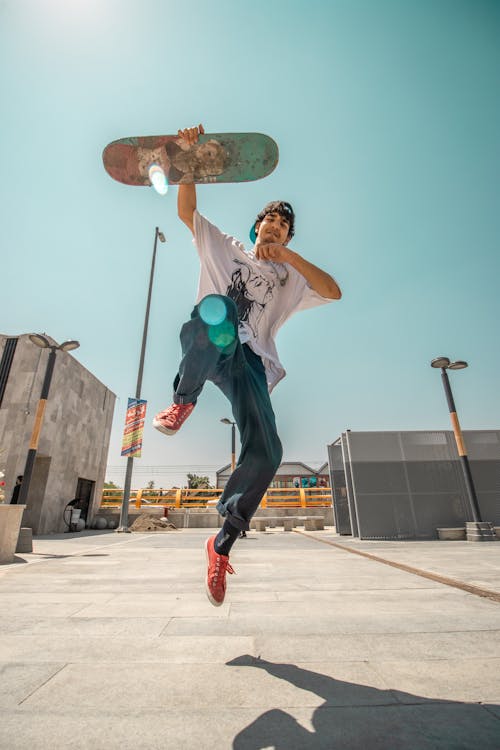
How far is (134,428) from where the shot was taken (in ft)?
48.9

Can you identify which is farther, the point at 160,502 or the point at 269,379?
the point at 160,502

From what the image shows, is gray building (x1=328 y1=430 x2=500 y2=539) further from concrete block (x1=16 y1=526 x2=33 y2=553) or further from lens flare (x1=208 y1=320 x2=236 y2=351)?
lens flare (x1=208 y1=320 x2=236 y2=351)

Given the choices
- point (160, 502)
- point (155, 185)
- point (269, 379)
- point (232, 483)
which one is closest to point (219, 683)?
point (232, 483)

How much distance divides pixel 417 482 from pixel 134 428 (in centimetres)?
1059

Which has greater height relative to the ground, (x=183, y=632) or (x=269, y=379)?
(x=269, y=379)

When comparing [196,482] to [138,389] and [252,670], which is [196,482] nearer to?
[138,389]

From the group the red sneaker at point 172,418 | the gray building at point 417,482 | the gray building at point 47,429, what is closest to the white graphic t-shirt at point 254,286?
the red sneaker at point 172,418

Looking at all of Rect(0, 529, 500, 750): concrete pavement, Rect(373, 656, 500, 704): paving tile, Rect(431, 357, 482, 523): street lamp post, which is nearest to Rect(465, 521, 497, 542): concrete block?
Rect(431, 357, 482, 523): street lamp post

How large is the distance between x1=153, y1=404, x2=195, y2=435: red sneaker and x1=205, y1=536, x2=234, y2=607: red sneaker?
30.6 inches

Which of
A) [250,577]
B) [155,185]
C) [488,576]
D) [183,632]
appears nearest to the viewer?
[183,632]

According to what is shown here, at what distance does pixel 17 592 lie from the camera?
3.36m

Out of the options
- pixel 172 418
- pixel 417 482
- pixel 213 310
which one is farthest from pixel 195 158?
pixel 417 482

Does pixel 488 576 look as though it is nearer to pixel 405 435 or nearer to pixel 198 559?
pixel 198 559

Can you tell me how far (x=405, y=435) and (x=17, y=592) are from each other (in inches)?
357
